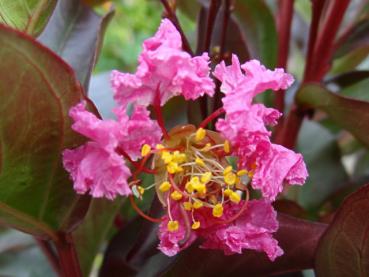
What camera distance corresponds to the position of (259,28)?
2.48ft

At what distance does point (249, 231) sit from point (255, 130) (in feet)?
0.23

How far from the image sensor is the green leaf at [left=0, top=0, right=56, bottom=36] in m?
0.44

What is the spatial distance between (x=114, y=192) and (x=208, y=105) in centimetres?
18

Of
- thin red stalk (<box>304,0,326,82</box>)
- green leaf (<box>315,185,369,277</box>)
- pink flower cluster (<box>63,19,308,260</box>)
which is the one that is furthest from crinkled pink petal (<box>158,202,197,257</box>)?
thin red stalk (<box>304,0,326,82</box>)

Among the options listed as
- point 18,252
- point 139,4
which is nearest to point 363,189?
point 18,252

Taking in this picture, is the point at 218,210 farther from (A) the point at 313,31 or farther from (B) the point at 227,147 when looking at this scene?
(A) the point at 313,31

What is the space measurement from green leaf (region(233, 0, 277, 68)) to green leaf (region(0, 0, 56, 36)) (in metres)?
0.31

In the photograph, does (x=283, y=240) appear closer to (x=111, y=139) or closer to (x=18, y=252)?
(x=111, y=139)

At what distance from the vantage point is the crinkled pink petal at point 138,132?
400 millimetres

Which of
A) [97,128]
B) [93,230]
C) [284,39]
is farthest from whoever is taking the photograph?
[284,39]

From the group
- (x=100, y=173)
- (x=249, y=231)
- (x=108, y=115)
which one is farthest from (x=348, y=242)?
(x=108, y=115)

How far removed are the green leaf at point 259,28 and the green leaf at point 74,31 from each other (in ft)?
0.66

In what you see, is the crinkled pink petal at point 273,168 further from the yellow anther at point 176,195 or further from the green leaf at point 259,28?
the green leaf at point 259,28

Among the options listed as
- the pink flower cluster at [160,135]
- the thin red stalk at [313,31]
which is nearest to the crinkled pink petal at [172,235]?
the pink flower cluster at [160,135]
